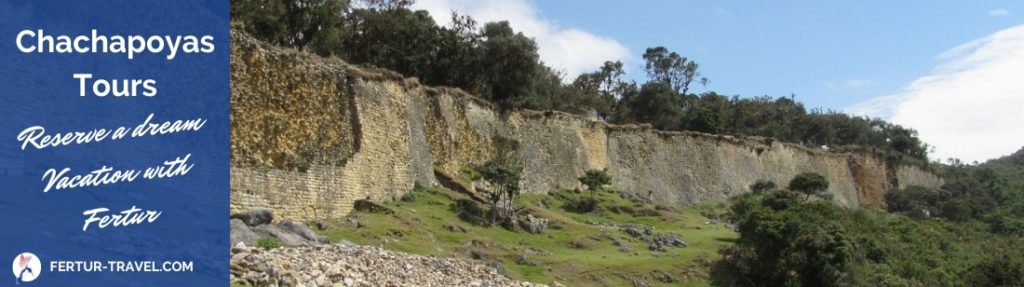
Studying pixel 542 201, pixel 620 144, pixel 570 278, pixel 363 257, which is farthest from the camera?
pixel 620 144

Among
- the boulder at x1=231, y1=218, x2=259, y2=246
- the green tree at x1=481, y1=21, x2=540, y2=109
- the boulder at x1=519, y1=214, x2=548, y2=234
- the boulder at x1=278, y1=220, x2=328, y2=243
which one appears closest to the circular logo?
the boulder at x1=231, y1=218, x2=259, y2=246

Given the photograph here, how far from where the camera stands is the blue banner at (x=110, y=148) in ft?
30.6

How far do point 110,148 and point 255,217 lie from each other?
3513 millimetres

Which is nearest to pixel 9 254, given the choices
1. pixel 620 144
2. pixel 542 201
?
pixel 542 201

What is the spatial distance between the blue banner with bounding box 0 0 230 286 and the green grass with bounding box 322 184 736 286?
4.04 m

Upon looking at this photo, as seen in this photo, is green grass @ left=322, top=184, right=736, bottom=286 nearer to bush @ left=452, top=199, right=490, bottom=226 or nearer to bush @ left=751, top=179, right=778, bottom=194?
bush @ left=452, top=199, right=490, bottom=226

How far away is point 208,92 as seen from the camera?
1695cm

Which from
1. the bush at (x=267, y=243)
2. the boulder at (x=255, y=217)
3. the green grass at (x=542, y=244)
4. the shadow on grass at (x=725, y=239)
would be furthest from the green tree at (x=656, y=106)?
the bush at (x=267, y=243)

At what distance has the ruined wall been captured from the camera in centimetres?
1927

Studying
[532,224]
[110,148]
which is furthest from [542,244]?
[110,148]

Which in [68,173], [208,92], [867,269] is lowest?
[867,269]

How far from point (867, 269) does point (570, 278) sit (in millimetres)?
7751

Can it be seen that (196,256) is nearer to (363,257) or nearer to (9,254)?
(9,254)

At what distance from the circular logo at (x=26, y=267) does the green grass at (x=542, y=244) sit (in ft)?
28.8
